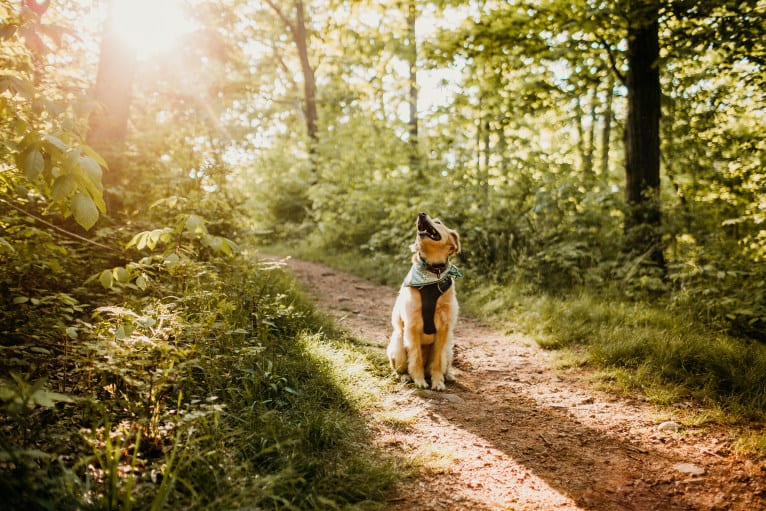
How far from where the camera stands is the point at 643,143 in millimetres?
6938

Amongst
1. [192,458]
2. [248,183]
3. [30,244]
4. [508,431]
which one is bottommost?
[508,431]

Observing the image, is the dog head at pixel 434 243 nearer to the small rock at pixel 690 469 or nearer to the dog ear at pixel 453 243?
the dog ear at pixel 453 243

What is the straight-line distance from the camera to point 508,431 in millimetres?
3373

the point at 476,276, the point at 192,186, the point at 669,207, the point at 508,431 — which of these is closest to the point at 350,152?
the point at 476,276

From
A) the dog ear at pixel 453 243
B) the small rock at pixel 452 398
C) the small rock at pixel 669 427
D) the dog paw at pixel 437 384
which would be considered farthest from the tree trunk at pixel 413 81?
the small rock at pixel 669 427

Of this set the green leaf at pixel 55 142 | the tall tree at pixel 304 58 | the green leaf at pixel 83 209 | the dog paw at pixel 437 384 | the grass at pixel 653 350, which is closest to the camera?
the green leaf at pixel 55 142

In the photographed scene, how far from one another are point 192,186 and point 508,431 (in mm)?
5056

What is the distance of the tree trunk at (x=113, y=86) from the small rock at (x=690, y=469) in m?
6.80

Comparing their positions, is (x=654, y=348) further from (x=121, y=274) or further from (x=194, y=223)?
(x=121, y=274)

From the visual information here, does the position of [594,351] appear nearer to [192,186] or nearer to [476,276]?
[476,276]

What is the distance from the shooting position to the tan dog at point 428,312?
4.22m

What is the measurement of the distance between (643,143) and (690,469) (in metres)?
5.79

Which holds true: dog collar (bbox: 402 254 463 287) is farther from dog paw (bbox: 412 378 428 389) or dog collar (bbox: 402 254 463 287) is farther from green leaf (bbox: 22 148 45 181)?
green leaf (bbox: 22 148 45 181)

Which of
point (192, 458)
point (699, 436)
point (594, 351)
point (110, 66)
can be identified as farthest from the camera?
point (110, 66)
